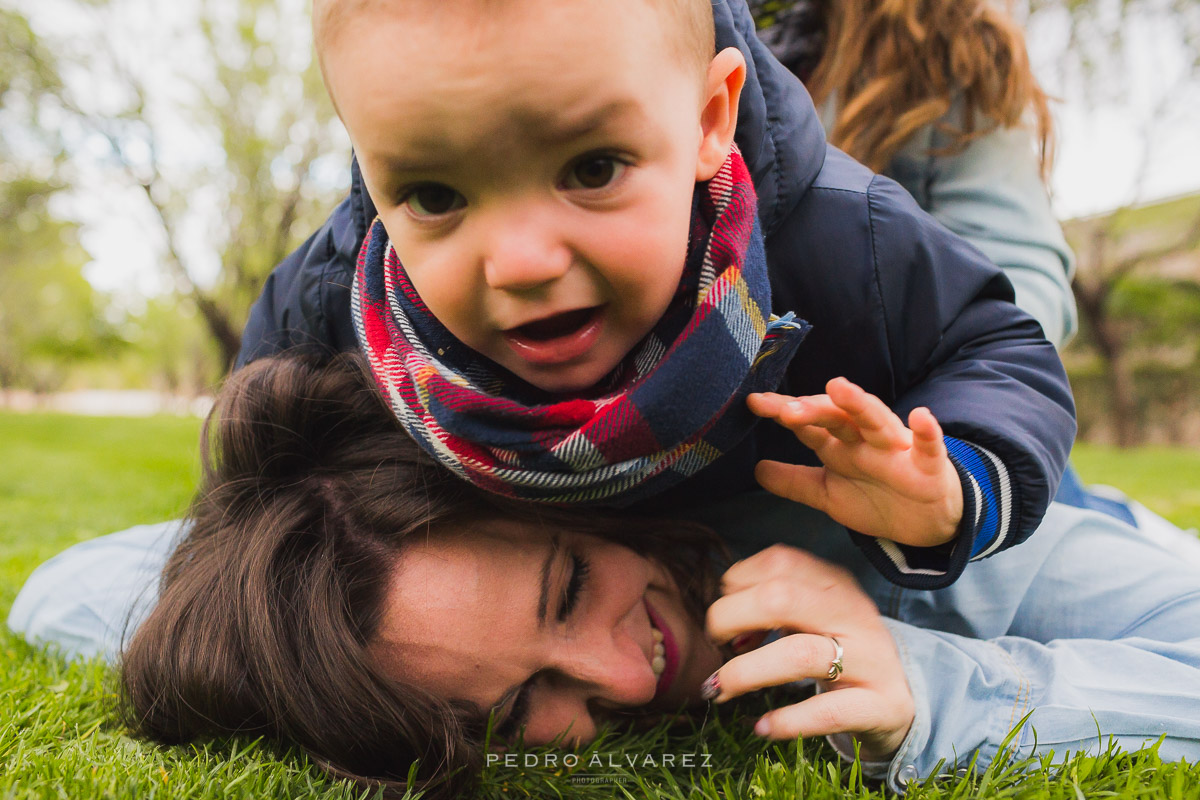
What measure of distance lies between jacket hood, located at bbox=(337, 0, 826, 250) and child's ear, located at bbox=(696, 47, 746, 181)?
116 millimetres

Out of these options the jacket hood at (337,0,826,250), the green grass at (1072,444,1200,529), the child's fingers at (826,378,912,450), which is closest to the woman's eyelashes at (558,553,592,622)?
the child's fingers at (826,378,912,450)

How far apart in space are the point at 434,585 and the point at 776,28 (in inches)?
77.3

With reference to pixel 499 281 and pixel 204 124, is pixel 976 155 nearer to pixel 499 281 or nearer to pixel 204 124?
pixel 499 281

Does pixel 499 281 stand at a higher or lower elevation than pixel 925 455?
higher

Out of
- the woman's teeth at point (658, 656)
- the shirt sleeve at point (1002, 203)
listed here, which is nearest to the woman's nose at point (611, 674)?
the woman's teeth at point (658, 656)

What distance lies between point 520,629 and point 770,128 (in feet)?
3.33

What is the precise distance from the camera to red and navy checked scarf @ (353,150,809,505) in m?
1.30

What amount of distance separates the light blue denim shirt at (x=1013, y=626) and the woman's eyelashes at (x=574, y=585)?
472mm

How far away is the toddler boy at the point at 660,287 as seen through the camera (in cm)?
103

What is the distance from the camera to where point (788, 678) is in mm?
1354

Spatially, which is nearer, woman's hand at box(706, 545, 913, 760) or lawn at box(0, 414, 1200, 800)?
lawn at box(0, 414, 1200, 800)

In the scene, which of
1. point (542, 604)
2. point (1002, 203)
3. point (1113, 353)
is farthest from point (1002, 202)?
point (1113, 353)

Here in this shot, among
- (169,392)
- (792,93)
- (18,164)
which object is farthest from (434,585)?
(169,392)

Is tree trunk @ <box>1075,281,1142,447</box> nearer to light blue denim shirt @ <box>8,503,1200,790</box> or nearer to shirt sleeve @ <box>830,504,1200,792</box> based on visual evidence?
light blue denim shirt @ <box>8,503,1200,790</box>
